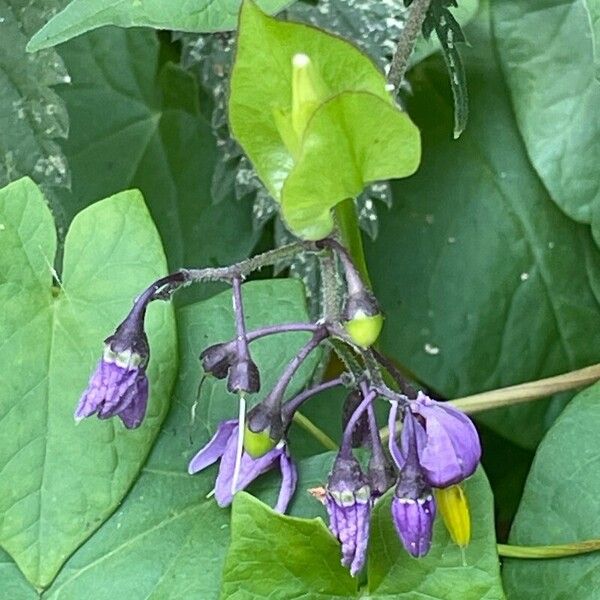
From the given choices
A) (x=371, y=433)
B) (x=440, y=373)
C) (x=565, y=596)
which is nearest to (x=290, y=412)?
(x=371, y=433)

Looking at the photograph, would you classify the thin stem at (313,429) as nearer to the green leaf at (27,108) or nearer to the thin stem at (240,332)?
the thin stem at (240,332)

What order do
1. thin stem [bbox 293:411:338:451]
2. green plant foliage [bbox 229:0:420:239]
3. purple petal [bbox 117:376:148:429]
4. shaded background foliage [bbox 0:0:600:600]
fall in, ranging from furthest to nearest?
shaded background foliage [bbox 0:0:600:600] < thin stem [bbox 293:411:338:451] < purple petal [bbox 117:376:148:429] < green plant foliage [bbox 229:0:420:239]

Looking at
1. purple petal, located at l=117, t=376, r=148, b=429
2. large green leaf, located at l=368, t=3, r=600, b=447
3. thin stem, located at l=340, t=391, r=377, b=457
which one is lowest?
large green leaf, located at l=368, t=3, r=600, b=447

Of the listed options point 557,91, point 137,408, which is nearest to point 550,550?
point 137,408

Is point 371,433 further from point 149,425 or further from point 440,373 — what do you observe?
point 440,373

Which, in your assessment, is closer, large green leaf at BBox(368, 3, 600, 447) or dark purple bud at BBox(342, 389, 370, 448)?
dark purple bud at BBox(342, 389, 370, 448)

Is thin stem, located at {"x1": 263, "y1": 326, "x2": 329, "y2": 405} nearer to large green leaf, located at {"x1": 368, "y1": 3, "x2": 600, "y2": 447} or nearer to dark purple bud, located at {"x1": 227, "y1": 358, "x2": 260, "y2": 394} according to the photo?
dark purple bud, located at {"x1": 227, "y1": 358, "x2": 260, "y2": 394}

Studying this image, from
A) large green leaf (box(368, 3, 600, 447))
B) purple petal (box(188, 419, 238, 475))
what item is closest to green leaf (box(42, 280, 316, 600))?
purple petal (box(188, 419, 238, 475))

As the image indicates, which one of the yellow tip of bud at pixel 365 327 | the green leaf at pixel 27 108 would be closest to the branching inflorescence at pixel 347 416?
the yellow tip of bud at pixel 365 327
